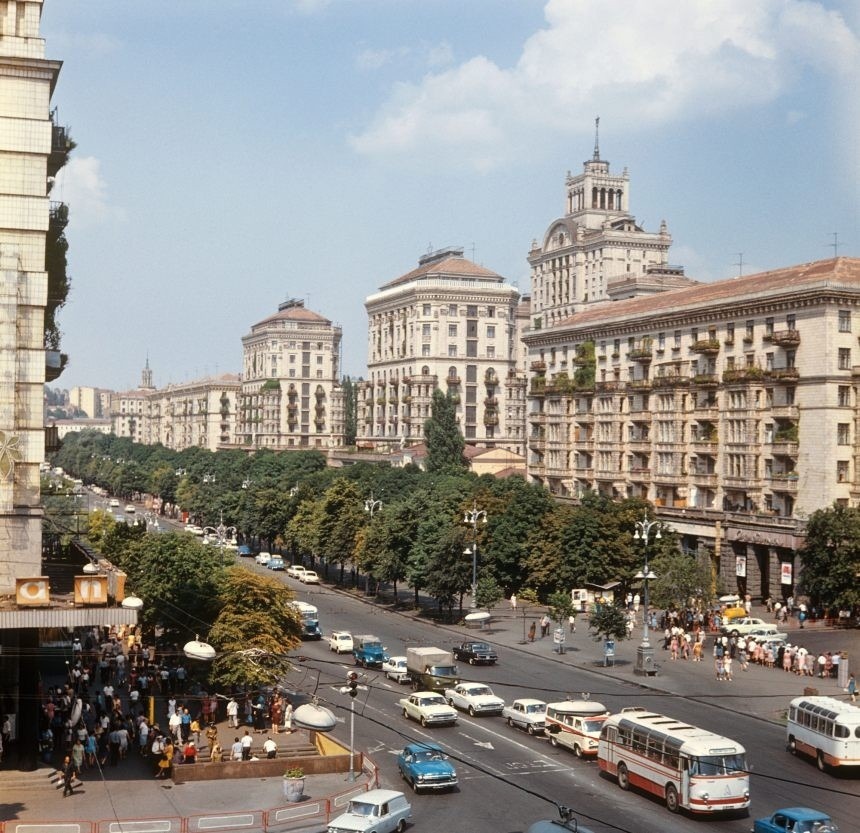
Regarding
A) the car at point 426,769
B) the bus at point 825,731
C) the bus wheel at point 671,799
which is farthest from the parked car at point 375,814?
the bus at point 825,731

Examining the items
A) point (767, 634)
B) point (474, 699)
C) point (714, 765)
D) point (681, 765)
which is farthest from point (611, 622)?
point (714, 765)

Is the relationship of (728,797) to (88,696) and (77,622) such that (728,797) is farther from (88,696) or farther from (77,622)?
(88,696)

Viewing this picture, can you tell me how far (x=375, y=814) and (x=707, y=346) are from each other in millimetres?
58269

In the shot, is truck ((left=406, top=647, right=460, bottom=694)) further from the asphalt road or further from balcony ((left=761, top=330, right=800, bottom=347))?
balcony ((left=761, top=330, right=800, bottom=347))

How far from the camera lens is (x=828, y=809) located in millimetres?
36312

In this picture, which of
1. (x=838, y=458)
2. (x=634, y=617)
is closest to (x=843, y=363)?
(x=838, y=458)

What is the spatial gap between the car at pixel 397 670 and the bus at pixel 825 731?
19.6 m

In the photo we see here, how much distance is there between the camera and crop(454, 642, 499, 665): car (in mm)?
61156

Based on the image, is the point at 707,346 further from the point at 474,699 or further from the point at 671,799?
the point at 671,799

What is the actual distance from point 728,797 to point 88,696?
88.8 ft

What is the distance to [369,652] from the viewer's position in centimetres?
6159

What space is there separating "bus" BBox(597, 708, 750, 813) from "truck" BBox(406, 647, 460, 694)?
14.6 metres

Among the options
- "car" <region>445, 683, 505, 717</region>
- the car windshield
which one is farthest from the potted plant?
"car" <region>445, 683, 505, 717</region>

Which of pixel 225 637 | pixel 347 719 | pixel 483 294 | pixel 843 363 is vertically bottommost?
pixel 347 719
